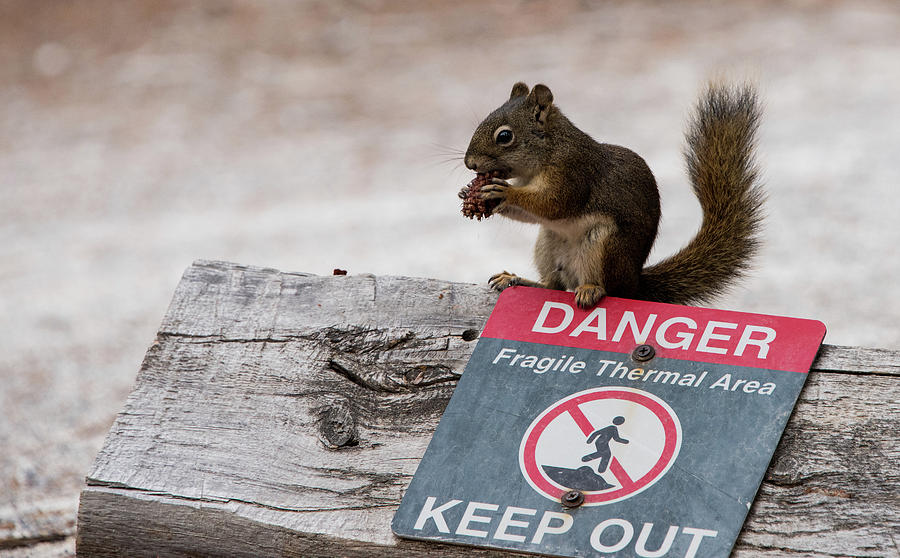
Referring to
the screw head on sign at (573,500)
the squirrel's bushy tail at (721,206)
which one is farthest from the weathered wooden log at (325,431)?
the squirrel's bushy tail at (721,206)

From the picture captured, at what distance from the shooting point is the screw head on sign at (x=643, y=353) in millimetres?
1931

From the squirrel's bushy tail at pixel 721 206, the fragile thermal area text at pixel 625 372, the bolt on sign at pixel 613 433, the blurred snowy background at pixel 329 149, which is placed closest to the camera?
the bolt on sign at pixel 613 433

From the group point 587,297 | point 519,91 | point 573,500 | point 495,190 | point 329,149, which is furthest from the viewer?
point 329,149

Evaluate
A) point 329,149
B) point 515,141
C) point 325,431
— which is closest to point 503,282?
point 515,141

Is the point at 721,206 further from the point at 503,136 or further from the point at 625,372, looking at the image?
Result: the point at 625,372

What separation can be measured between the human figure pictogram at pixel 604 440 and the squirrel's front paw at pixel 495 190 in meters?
0.64

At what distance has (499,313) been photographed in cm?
213

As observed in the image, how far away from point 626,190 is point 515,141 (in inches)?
11.2

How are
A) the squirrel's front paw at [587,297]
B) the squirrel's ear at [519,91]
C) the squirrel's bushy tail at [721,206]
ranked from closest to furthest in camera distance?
the squirrel's front paw at [587,297] → the squirrel's bushy tail at [721,206] → the squirrel's ear at [519,91]

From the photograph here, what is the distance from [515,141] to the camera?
2422mm

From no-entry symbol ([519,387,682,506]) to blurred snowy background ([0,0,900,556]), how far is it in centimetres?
100

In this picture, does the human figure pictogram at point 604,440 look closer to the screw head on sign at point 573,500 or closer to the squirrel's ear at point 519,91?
the screw head on sign at point 573,500

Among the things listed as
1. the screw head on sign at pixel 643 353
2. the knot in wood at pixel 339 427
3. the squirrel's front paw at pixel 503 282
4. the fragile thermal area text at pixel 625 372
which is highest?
A: the squirrel's front paw at pixel 503 282

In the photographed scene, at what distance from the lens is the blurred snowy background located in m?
4.54
